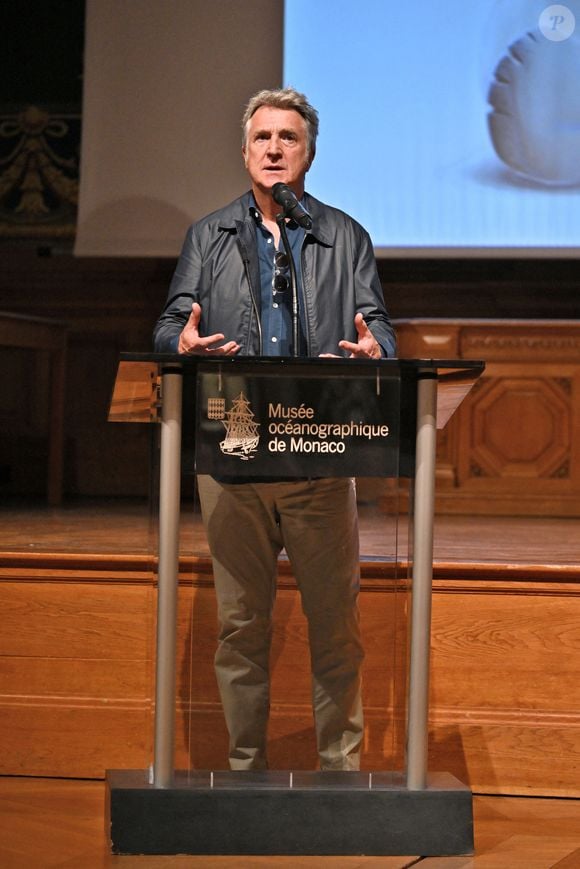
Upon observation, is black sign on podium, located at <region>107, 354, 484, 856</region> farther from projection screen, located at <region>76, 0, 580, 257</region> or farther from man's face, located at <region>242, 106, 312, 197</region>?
projection screen, located at <region>76, 0, 580, 257</region>

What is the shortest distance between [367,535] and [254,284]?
0.57 m

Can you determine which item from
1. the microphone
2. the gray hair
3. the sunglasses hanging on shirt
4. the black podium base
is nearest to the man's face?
the gray hair

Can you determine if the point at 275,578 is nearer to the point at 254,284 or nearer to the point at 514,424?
the point at 254,284

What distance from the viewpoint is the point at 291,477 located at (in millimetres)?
2092

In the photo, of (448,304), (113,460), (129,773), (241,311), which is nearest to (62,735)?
(129,773)

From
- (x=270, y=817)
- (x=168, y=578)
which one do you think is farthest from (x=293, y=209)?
(x=270, y=817)

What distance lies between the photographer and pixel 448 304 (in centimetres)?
549

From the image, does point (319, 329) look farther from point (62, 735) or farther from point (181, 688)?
point (62, 735)

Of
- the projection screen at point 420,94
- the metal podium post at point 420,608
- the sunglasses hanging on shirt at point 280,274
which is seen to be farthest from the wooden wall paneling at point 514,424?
the metal podium post at point 420,608

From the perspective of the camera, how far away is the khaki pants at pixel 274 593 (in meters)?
2.07

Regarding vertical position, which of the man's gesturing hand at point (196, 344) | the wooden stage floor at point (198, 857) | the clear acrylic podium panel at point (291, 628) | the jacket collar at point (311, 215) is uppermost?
the jacket collar at point (311, 215)

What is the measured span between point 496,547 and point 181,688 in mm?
1473

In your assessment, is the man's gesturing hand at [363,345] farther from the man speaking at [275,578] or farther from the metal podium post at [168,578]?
the metal podium post at [168,578]

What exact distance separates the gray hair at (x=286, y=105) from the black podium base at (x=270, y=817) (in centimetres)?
128
